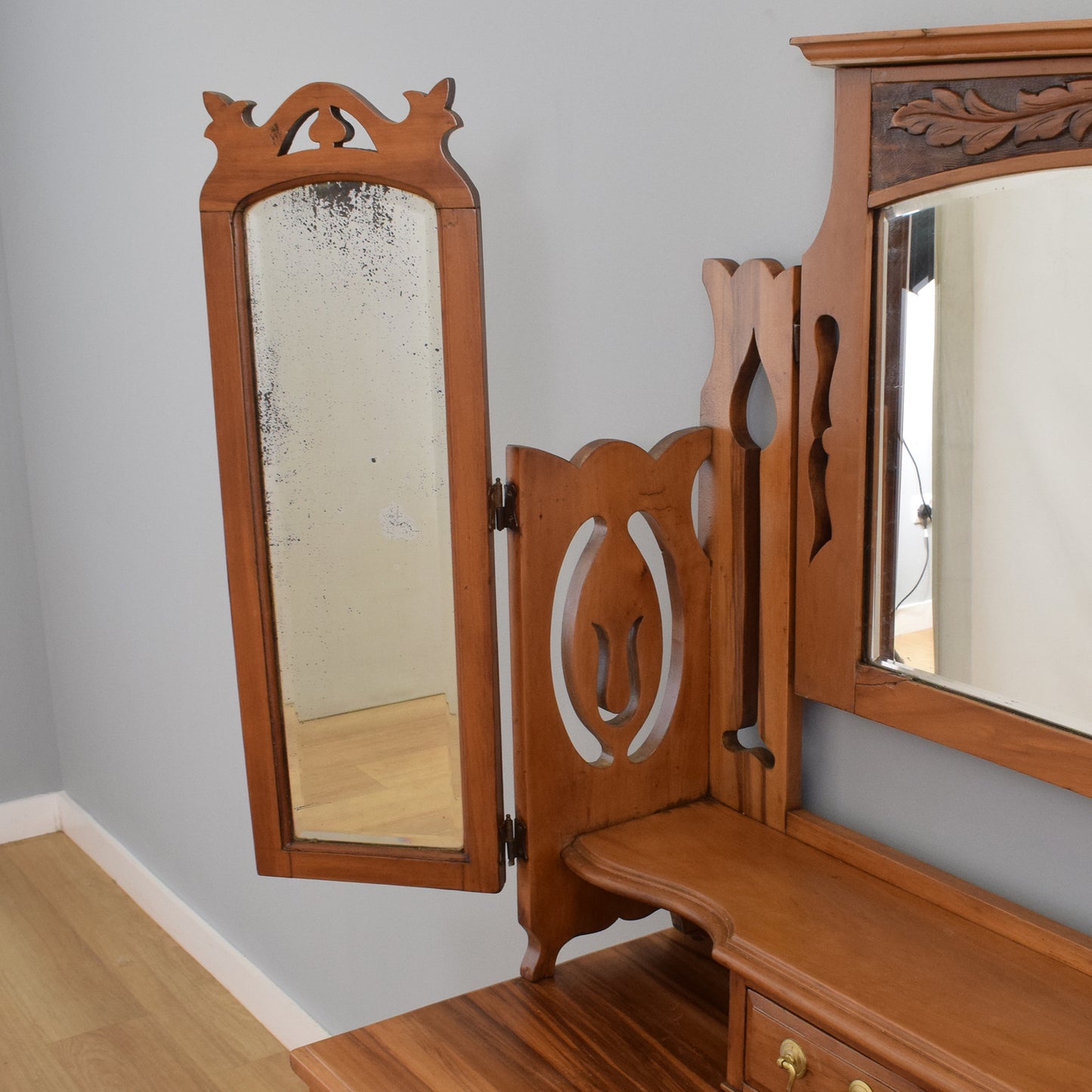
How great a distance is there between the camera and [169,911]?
2.81m

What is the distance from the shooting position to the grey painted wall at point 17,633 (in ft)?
10.5

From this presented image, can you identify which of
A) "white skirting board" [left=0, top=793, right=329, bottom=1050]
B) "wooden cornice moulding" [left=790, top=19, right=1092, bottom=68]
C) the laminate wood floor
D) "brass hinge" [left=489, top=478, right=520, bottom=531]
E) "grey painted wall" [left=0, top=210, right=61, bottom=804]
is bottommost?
the laminate wood floor

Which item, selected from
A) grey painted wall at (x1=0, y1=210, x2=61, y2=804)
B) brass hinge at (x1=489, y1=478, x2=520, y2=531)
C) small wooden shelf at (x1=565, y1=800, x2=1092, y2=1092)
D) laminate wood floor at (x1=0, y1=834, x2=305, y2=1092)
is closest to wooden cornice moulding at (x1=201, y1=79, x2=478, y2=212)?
brass hinge at (x1=489, y1=478, x2=520, y2=531)

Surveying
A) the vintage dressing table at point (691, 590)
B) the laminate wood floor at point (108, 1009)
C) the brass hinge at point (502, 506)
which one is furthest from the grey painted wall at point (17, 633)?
the brass hinge at point (502, 506)

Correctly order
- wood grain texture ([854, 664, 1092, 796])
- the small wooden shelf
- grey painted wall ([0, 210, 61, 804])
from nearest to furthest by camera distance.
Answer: the small wooden shelf < wood grain texture ([854, 664, 1092, 796]) < grey painted wall ([0, 210, 61, 804])

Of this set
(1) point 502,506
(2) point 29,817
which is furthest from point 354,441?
(2) point 29,817

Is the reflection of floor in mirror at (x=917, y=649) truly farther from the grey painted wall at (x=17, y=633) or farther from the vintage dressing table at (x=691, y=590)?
the grey painted wall at (x=17, y=633)

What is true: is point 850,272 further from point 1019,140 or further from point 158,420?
point 158,420

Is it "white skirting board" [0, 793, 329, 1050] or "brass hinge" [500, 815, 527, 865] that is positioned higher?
"brass hinge" [500, 815, 527, 865]

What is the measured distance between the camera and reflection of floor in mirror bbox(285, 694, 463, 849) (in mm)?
1243

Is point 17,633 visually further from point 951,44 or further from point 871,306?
point 951,44

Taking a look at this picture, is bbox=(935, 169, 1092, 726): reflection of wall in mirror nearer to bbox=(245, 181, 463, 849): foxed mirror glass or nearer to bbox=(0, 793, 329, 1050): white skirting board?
bbox=(245, 181, 463, 849): foxed mirror glass

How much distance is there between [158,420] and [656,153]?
149cm

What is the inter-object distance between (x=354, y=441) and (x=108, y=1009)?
1.81m
